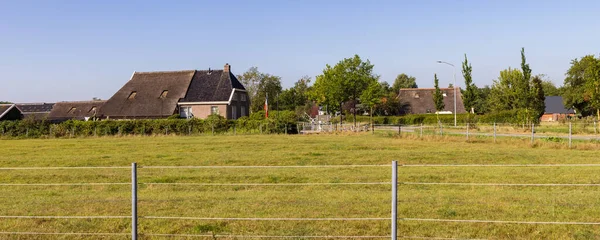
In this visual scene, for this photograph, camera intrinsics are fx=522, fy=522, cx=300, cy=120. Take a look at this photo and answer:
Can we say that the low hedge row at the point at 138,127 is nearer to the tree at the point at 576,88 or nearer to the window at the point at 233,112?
the window at the point at 233,112

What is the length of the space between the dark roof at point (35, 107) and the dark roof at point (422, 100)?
196ft

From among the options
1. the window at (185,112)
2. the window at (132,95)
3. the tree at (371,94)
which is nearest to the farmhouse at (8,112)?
the window at (132,95)

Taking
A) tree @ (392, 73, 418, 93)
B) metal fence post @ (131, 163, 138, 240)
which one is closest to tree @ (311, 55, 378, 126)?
metal fence post @ (131, 163, 138, 240)

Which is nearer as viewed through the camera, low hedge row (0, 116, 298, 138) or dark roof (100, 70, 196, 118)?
low hedge row (0, 116, 298, 138)

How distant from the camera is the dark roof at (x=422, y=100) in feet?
290

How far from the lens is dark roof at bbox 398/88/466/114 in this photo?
3482 inches

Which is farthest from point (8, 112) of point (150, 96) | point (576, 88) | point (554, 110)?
point (554, 110)

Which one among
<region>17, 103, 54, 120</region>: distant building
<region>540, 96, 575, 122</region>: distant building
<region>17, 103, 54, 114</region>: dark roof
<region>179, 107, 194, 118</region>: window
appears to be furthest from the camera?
<region>540, 96, 575, 122</region>: distant building

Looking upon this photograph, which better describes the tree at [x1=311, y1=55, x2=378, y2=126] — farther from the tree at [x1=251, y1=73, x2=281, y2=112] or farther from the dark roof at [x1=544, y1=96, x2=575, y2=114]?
the dark roof at [x1=544, y1=96, x2=575, y2=114]

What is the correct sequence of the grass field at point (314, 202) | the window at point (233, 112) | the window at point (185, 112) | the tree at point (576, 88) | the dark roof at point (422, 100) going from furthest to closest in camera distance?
the dark roof at point (422, 100), the tree at point (576, 88), the window at point (185, 112), the window at point (233, 112), the grass field at point (314, 202)

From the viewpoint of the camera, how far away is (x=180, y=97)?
209 ft

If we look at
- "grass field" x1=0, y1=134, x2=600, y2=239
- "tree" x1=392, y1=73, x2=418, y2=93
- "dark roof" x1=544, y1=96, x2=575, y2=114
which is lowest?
"grass field" x1=0, y1=134, x2=600, y2=239

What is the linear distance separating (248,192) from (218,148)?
16694mm

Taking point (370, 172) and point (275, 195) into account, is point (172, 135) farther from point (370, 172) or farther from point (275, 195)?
point (275, 195)
